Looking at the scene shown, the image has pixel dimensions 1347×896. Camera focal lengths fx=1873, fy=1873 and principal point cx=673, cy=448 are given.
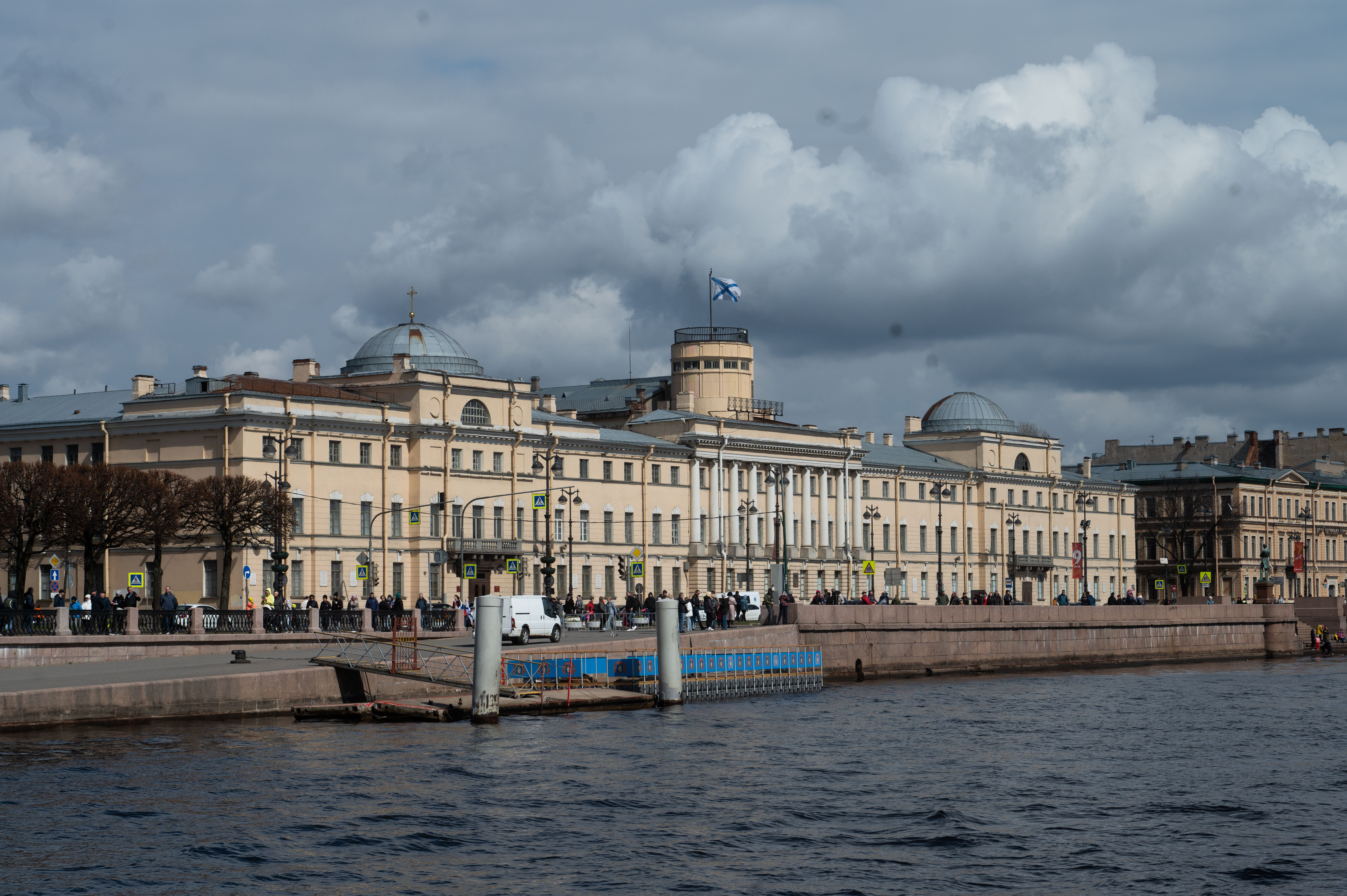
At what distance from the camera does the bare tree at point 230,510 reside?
236 feet

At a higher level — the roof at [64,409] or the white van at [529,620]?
the roof at [64,409]

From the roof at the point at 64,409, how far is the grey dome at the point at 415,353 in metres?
11.8

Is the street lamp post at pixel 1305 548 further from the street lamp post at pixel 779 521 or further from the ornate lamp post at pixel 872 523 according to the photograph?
the street lamp post at pixel 779 521

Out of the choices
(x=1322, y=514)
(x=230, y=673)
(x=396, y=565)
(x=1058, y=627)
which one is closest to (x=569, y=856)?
(x=230, y=673)

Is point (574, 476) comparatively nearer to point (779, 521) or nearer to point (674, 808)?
point (779, 521)

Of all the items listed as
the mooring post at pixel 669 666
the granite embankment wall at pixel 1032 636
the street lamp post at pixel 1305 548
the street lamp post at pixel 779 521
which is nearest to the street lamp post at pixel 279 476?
the granite embankment wall at pixel 1032 636

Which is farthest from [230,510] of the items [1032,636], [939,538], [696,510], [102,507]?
[939,538]

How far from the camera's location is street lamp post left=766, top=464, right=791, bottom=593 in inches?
3460

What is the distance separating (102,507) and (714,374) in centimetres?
5559

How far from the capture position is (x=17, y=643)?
45.3m

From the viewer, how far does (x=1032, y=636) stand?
72.6 metres

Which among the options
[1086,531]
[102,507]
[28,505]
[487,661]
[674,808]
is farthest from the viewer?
[1086,531]

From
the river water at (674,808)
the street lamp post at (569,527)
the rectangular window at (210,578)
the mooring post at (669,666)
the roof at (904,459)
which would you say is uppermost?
the roof at (904,459)

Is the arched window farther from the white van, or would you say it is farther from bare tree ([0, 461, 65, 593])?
the white van
